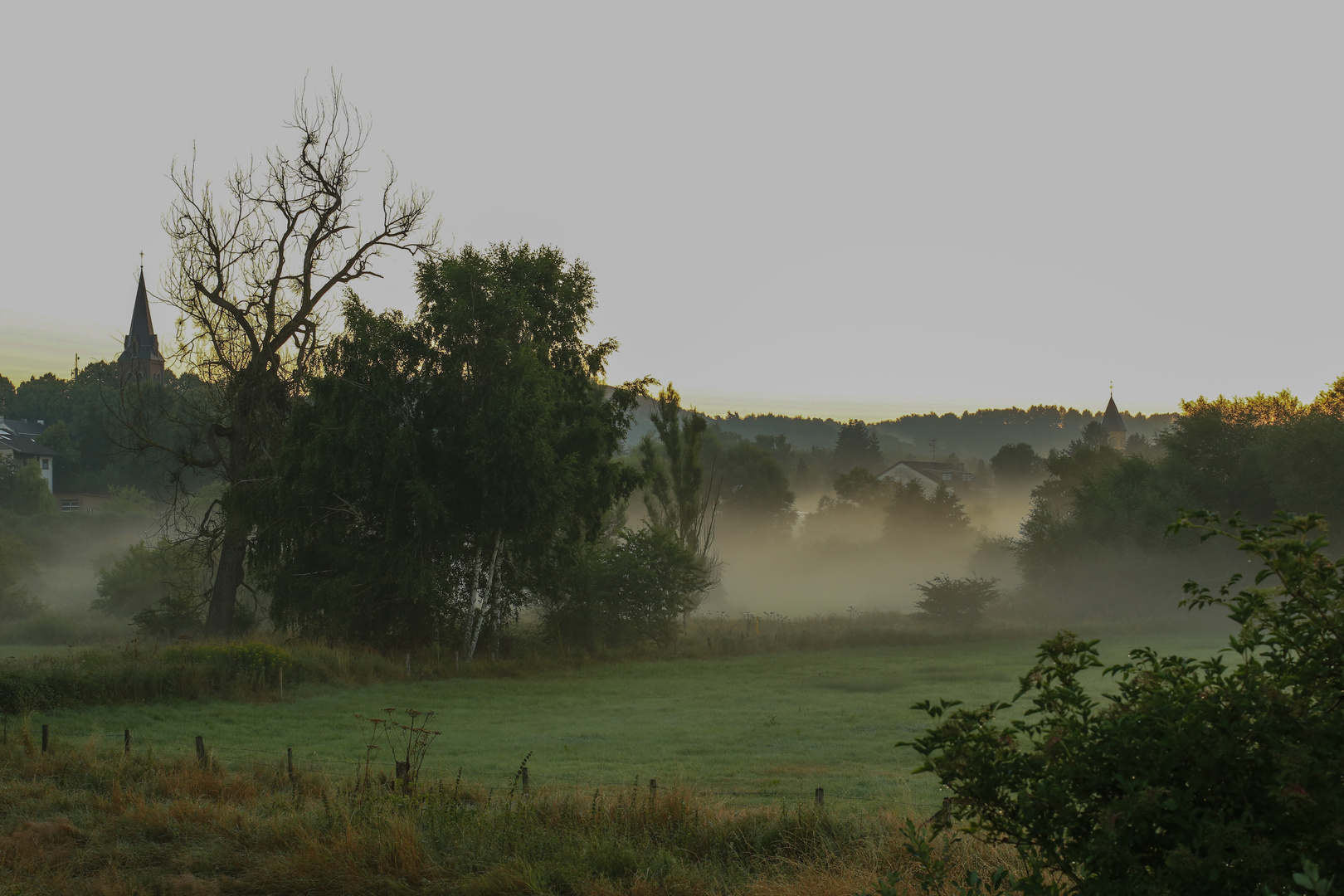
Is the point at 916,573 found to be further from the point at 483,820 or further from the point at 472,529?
the point at 483,820

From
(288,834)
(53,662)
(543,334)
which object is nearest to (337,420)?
(543,334)

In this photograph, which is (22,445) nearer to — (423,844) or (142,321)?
(142,321)

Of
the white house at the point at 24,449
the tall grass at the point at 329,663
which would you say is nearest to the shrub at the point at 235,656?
the tall grass at the point at 329,663

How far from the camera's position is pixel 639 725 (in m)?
19.0

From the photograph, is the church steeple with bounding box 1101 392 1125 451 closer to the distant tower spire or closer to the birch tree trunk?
the distant tower spire

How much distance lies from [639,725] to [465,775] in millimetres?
6920

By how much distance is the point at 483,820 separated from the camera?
24.5 feet

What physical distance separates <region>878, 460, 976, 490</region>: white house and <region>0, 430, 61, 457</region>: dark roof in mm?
86373

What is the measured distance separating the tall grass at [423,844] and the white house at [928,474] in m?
98.6

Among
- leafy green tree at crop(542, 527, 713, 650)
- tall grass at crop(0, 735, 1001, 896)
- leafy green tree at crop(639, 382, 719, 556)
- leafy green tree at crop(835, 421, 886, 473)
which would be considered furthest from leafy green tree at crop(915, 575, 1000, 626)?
leafy green tree at crop(835, 421, 886, 473)

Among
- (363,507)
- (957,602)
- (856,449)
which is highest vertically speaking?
(856,449)

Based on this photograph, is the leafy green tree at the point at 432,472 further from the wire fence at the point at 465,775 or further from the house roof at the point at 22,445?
the house roof at the point at 22,445

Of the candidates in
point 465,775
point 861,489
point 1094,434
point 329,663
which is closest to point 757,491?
point 861,489

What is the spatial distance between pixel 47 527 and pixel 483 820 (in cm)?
8194
